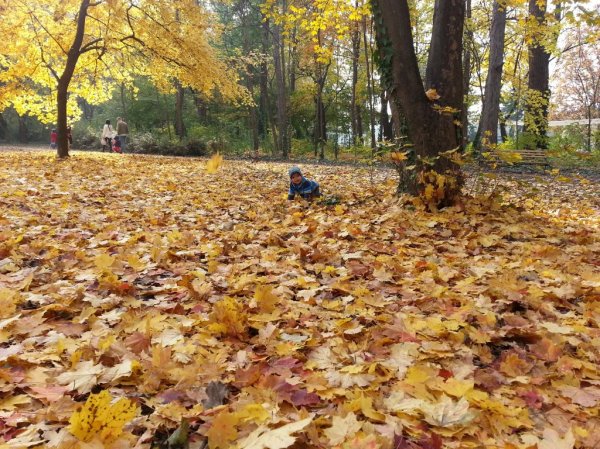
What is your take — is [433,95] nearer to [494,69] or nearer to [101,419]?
[101,419]

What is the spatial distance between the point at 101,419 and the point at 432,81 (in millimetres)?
5436

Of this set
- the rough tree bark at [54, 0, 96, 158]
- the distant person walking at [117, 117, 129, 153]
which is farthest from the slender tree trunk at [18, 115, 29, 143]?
the rough tree bark at [54, 0, 96, 158]

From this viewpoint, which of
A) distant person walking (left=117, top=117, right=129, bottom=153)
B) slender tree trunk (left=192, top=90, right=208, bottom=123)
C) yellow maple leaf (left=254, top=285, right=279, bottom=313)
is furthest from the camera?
slender tree trunk (left=192, top=90, right=208, bottom=123)

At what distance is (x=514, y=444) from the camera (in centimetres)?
138

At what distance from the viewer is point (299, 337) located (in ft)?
7.04

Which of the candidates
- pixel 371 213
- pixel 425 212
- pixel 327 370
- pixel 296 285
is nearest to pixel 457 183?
pixel 425 212

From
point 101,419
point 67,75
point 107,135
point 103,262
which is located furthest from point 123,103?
point 101,419

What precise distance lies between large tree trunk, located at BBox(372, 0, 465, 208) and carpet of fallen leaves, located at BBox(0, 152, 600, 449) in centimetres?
133

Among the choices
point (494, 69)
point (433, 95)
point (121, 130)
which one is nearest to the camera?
point (433, 95)

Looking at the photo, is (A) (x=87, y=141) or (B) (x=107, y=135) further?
(A) (x=87, y=141)

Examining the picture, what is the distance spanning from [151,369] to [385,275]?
1765 millimetres

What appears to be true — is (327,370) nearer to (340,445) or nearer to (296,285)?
(340,445)

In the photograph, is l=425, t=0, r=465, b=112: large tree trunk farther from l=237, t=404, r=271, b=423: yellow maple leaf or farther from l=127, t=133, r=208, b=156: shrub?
l=127, t=133, r=208, b=156: shrub

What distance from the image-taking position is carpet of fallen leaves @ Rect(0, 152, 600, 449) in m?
1.44
